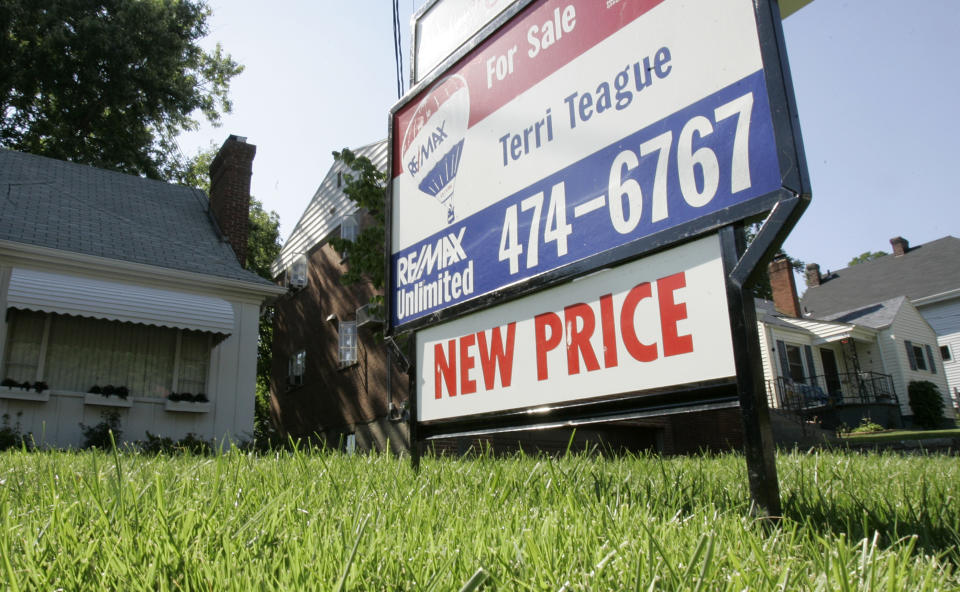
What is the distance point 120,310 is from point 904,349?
32329mm

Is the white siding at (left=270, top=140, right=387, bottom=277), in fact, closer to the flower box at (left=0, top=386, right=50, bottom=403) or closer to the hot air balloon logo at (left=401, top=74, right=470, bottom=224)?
the flower box at (left=0, top=386, right=50, bottom=403)

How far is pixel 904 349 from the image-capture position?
30.9 meters

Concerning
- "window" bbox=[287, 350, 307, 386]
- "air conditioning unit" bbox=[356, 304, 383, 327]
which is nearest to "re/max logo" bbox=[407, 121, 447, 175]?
"air conditioning unit" bbox=[356, 304, 383, 327]

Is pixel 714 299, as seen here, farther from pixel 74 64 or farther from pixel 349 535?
pixel 74 64

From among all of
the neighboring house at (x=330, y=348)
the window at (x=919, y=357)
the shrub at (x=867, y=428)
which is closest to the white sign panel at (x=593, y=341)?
the neighboring house at (x=330, y=348)

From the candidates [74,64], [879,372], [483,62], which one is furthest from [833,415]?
[74,64]

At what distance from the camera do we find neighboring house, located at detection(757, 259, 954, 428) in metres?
25.8

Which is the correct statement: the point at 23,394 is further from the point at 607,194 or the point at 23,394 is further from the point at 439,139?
the point at 607,194

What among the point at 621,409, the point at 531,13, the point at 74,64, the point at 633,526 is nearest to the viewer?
the point at 633,526

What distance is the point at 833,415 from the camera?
25953 millimetres

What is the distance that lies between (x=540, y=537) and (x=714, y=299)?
107 cm

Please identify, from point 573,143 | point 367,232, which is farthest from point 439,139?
point 367,232

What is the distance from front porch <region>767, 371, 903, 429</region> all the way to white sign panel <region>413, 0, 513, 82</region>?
21.3 m

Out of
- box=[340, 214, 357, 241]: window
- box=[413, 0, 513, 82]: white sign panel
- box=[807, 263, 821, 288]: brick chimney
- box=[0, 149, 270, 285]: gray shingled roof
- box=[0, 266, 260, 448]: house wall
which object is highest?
box=[807, 263, 821, 288]: brick chimney
